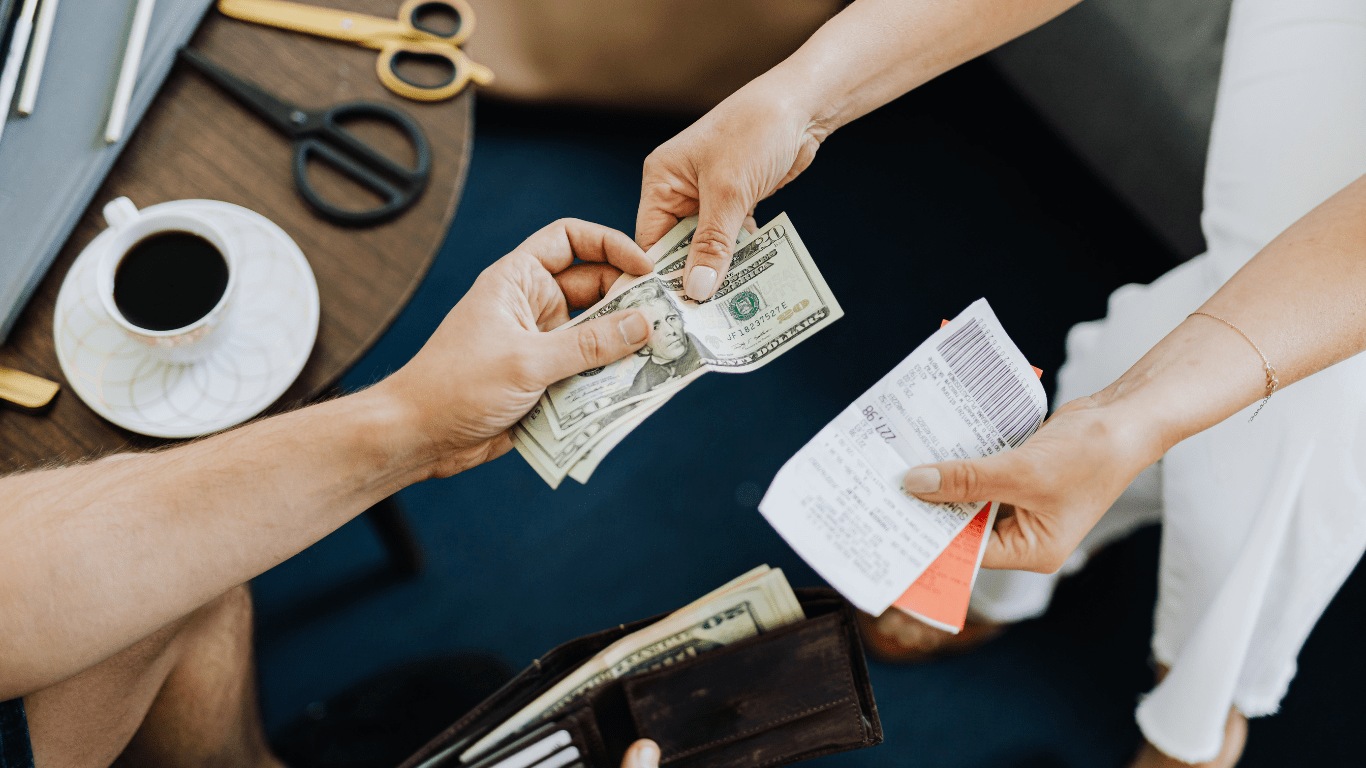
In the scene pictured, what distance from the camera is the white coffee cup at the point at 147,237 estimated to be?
756 millimetres

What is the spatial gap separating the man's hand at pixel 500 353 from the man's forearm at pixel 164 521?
0.04 meters

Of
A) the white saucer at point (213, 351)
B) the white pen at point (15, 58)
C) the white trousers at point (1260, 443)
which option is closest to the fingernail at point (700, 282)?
the white saucer at point (213, 351)

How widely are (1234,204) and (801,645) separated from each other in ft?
2.76

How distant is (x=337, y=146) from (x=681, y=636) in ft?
2.46

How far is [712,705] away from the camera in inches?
33.8

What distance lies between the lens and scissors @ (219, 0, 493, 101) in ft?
3.19

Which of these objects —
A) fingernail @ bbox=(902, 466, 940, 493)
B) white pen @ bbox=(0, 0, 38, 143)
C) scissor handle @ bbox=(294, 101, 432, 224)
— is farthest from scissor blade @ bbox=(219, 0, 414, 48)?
fingernail @ bbox=(902, 466, 940, 493)

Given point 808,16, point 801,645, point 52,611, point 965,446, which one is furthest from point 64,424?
point 808,16

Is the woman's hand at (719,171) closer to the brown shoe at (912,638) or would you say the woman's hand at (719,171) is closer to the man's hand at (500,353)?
the man's hand at (500,353)

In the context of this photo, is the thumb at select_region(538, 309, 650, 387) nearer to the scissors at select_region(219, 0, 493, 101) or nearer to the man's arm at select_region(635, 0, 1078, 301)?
the man's arm at select_region(635, 0, 1078, 301)

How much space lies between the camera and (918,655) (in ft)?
4.89

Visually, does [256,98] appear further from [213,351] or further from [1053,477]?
[1053,477]

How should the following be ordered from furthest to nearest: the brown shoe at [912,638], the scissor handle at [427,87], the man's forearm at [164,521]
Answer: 1. the brown shoe at [912,638]
2. the scissor handle at [427,87]
3. the man's forearm at [164,521]

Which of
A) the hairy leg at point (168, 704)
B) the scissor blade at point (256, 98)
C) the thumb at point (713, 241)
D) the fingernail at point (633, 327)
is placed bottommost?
the hairy leg at point (168, 704)
